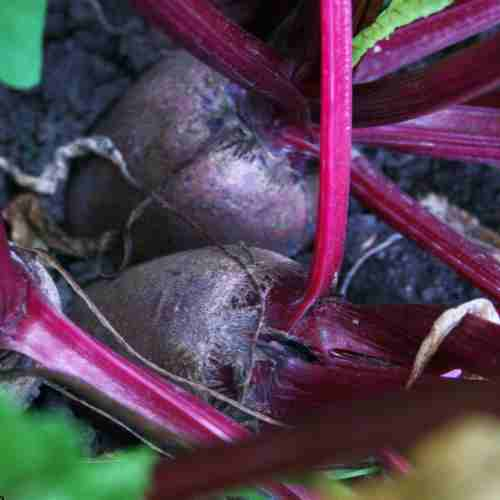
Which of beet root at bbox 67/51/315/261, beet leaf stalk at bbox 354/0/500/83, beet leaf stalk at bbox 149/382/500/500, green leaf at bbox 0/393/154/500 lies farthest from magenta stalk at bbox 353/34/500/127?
green leaf at bbox 0/393/154/500

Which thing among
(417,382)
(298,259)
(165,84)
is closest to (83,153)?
(165,84)

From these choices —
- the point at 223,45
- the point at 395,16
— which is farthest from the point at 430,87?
the point at 223,45

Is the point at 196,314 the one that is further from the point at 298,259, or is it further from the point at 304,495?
the point at 298,259

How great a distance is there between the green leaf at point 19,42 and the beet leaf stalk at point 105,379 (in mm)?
204

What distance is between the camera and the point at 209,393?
90 centimetres

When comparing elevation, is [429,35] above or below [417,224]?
above

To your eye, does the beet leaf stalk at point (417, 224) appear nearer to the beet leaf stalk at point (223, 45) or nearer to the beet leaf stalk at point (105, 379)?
the beet leaf stalk at point (223, 45)

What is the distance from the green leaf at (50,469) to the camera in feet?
1.41

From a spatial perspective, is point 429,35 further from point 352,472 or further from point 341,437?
point 341,437

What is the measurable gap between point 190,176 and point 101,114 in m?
0.34

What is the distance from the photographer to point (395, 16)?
914 mm

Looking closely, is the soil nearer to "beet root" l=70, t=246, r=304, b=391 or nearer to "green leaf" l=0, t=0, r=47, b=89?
Answer: "beet root" l=70, t=246, r=304, b=391

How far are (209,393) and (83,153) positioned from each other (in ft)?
1.87

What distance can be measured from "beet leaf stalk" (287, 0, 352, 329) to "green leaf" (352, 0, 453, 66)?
70mm
